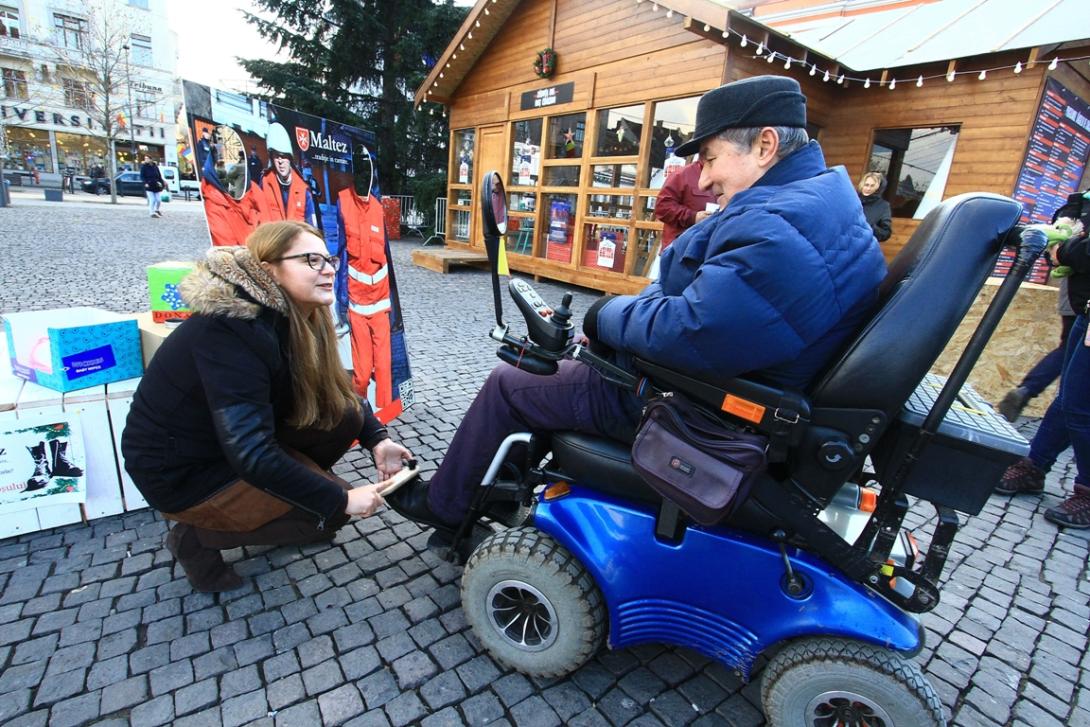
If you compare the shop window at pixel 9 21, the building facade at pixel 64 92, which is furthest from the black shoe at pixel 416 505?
the shop window at pixel 9 21

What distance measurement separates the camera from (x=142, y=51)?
1565 inches

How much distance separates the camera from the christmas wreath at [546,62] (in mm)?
8852

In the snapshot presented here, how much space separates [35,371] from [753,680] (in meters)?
3.24

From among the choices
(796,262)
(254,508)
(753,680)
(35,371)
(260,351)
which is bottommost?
(753,680)

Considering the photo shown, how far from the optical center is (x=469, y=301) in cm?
788

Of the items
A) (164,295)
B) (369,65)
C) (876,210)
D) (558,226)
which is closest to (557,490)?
(164,295)

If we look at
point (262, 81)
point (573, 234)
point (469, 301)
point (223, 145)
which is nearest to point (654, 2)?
point (573, 234)

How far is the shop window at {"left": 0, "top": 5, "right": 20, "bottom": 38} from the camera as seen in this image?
114 ft

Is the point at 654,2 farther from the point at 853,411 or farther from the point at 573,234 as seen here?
the point at 853,411

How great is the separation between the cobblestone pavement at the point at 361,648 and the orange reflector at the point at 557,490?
0.65 m

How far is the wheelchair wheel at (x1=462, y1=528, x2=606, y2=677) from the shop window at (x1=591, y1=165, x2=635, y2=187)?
7.05 metres

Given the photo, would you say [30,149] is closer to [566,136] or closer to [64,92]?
[64,92]

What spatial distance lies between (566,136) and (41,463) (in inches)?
325

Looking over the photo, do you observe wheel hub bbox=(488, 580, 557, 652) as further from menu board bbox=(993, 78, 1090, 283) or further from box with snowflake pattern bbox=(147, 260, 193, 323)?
menu board bbox=(993, 78, 1090, 283)
